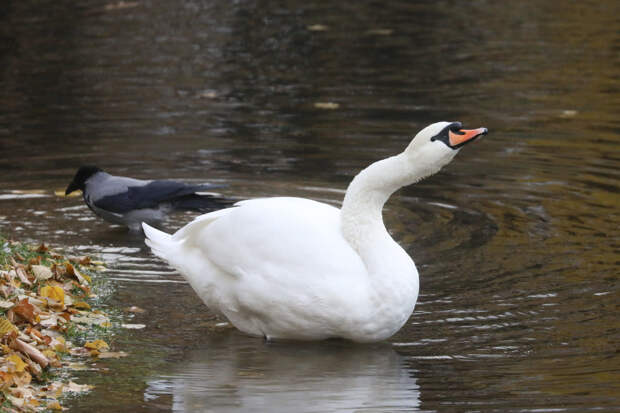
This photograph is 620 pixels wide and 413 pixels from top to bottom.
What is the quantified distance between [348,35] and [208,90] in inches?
139

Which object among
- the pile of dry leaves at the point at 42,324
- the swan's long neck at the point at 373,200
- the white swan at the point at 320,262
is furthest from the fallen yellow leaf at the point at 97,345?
the swan's long neck at the point at 373,200

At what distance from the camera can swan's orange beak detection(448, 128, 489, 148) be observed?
580 centimetres

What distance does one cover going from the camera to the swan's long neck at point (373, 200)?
609 centimetres

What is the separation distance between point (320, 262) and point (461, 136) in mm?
978

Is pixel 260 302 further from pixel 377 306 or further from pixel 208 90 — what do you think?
pixel 208 90

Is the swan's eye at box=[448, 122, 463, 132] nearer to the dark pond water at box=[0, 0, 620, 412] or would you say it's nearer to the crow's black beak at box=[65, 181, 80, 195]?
the dark pond water at box=[0, 0, 620, 412]

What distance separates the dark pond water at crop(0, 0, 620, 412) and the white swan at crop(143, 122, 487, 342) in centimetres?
21

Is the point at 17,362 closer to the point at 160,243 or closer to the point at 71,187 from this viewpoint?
the point at 160,243

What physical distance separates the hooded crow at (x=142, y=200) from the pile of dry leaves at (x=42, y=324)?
1.10m

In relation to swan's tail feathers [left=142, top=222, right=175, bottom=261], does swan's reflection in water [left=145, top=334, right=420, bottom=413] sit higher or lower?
lower

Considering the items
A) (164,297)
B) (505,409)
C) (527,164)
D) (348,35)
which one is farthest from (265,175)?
(348,35)

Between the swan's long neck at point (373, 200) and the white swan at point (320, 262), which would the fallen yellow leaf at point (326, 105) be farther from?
the swan's long neck at point (373, 200)

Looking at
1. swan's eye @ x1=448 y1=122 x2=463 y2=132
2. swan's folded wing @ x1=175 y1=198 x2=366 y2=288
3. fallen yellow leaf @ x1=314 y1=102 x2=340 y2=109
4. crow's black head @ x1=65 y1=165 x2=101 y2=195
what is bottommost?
fallen yellow leaf @ x1=314 y1=102 x2=340 y2=109

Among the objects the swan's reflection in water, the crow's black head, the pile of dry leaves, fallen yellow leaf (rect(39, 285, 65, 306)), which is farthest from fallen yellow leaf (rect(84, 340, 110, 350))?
the crow's black head
